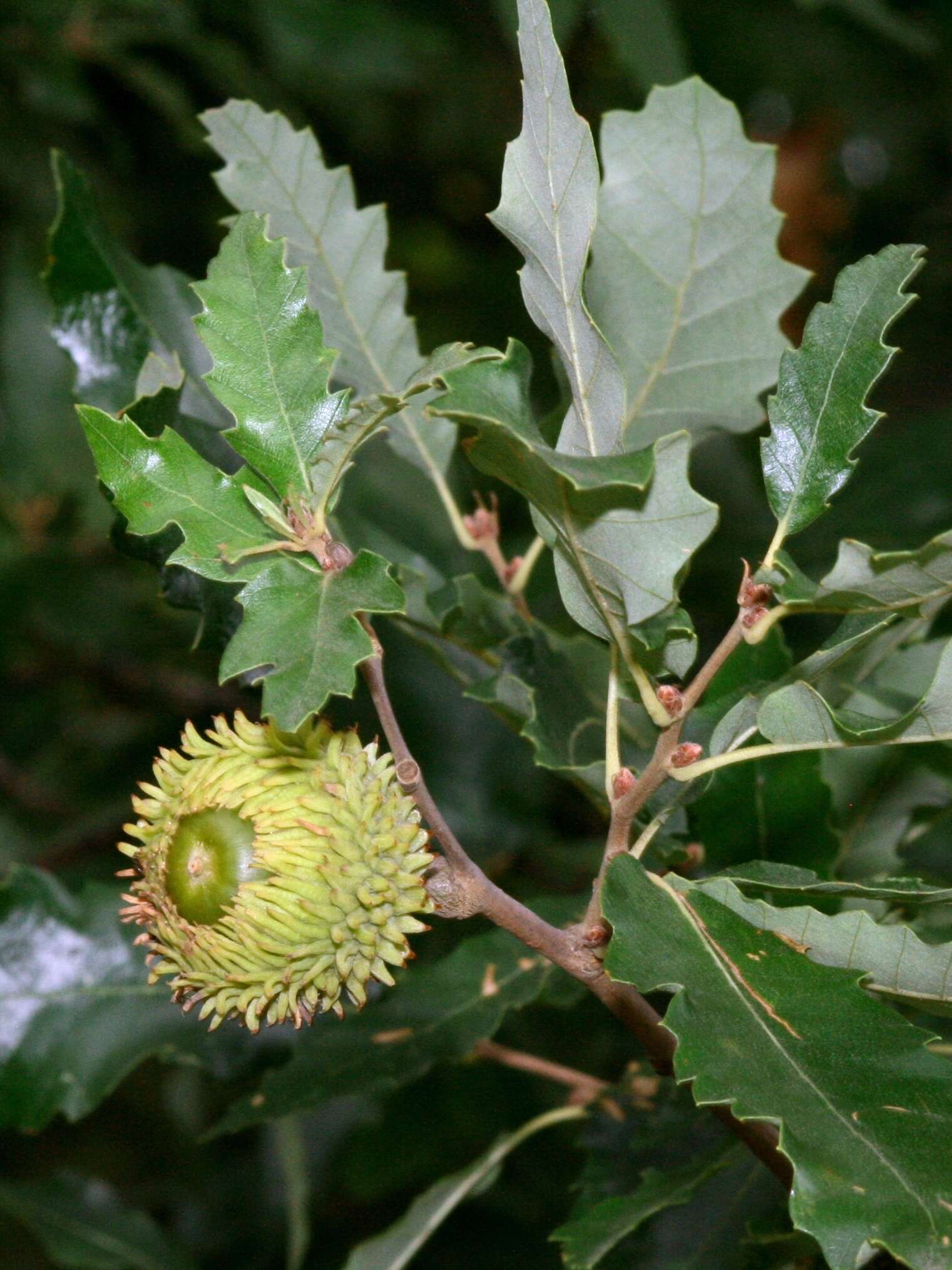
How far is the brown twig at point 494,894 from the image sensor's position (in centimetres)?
74

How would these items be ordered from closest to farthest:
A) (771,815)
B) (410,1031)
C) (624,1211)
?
1. (624,1211)
2. (771,815)
3. (410,1031)

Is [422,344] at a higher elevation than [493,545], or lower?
lower

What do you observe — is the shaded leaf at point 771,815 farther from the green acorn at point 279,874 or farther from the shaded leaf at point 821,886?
the green acorn at point 279,874

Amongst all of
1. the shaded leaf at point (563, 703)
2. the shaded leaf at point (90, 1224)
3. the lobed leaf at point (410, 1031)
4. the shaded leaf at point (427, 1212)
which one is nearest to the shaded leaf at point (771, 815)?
the shaded leaf at point (563, 703)

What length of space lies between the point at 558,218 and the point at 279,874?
0.40 meters

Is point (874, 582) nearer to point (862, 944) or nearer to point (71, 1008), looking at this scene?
point (862, 944)

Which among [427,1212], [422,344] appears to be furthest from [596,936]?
[422,344]

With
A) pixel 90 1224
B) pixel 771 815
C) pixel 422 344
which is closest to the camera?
pixel 771 815

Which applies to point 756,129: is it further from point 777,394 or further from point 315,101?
point 777,394

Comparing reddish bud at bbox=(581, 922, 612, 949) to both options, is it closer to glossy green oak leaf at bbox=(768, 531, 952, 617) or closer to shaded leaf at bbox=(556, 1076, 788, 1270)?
glossy green oak leaf at bbox=(768, 531, 952, 617)

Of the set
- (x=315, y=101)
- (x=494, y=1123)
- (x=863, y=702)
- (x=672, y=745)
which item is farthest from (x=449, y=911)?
(x=315, y=101)

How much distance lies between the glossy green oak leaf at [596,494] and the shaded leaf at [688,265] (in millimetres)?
275

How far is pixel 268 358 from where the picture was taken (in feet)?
2.47

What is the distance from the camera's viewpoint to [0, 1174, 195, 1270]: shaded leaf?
176cm
